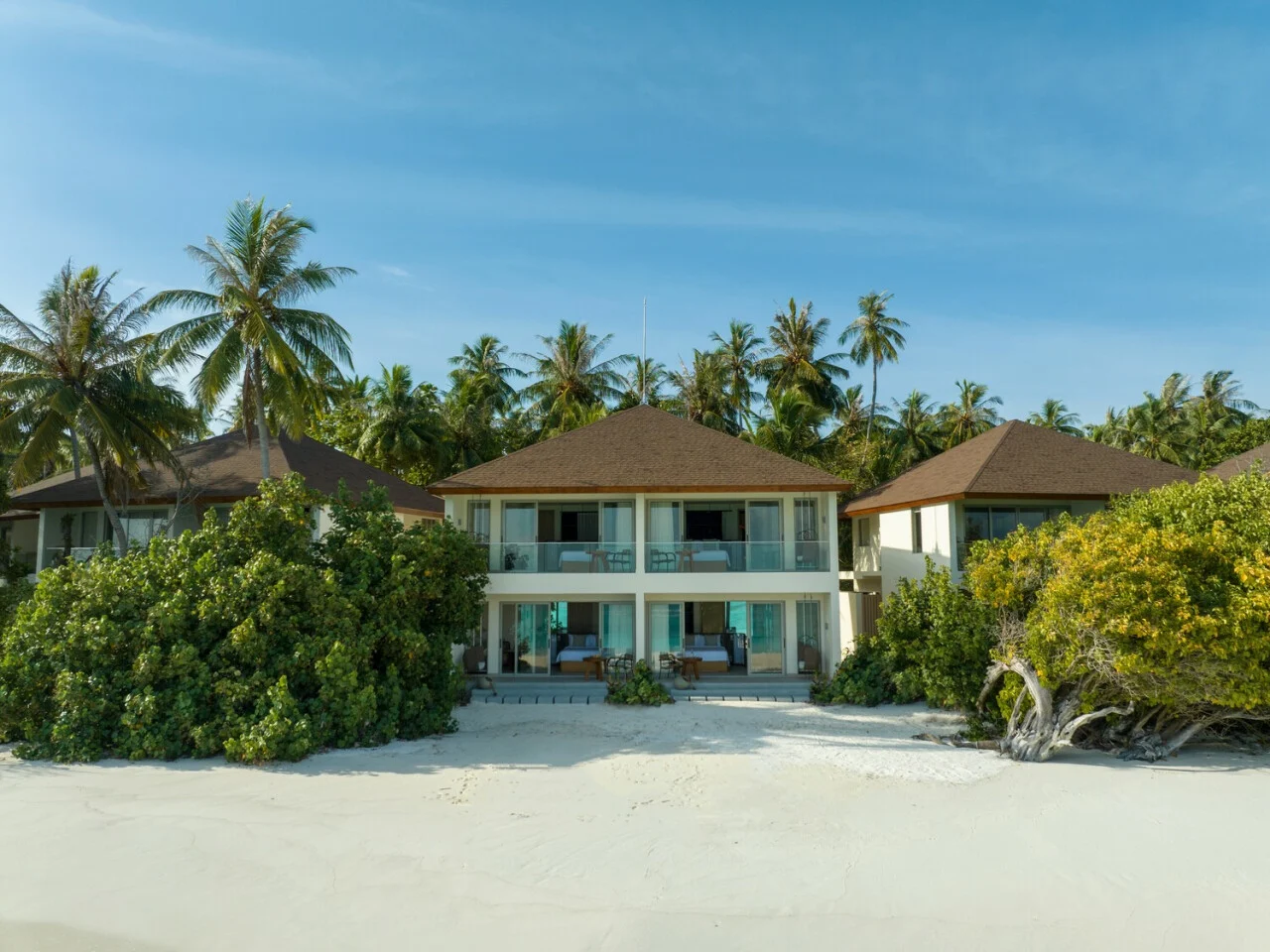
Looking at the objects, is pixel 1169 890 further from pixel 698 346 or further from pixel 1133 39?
pixel 698 346

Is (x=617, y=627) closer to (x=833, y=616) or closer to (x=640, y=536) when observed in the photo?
(x=640, y=536)

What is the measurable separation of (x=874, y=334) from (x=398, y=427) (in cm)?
2360

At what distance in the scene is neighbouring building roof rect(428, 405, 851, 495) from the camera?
19.1 meters

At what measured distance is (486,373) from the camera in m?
37.8

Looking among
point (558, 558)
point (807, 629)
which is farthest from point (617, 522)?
point (807, 629)

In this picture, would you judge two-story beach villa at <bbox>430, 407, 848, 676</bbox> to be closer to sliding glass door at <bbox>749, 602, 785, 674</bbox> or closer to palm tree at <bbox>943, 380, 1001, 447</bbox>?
sliding glass door at <bbox>749, 602, 785, 674</bbox>

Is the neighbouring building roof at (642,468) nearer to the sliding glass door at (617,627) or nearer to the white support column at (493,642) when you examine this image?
the white support column at (493,642)

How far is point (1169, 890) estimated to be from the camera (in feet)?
27.6

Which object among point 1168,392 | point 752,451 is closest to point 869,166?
point 752,451

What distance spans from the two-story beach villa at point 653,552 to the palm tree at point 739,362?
1666cm

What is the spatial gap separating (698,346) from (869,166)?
1979 centimetres


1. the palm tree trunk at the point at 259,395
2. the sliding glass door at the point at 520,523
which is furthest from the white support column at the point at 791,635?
the palm tree trunk at the point at 259,395

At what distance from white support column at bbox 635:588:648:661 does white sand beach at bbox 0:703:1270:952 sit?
5.36m

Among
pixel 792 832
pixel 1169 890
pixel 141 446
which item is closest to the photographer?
pixel 1169 890
